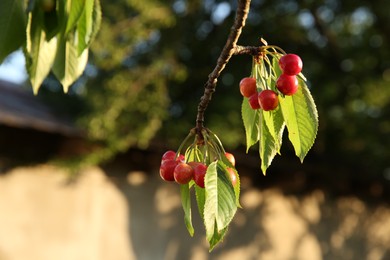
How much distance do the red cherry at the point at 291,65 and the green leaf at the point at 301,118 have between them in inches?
1.2

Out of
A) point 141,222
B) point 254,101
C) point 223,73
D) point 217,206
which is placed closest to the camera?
point 217,206

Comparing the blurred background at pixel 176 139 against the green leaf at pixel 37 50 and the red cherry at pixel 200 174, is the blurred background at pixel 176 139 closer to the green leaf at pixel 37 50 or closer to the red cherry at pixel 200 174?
the green leaf at pixel 37 50

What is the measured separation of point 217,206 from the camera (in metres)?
0.88

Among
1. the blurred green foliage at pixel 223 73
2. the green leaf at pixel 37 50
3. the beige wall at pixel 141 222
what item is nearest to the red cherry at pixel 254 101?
the green leaf at pixel 37 50

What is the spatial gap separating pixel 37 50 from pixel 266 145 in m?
0.49

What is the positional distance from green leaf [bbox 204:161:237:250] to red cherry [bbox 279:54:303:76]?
0.18 metres

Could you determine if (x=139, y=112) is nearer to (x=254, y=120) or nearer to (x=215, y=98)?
(x=215, y=98)

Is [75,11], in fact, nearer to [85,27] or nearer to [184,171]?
[85,27]

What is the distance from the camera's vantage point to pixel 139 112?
16.3 ft

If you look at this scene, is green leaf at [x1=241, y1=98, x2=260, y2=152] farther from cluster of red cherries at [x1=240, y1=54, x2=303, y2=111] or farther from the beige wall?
the beige wall

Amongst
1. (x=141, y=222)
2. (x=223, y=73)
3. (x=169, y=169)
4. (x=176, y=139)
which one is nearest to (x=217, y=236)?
(x=169, y=169)

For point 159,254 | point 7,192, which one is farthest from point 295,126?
point 159,254

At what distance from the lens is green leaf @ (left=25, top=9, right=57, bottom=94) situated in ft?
3.96

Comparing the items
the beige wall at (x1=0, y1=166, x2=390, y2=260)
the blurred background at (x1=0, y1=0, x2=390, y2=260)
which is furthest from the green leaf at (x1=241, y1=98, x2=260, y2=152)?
the beige wall at (x1=0, y1=166, x2=390, y2=260)
